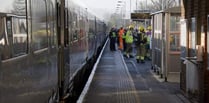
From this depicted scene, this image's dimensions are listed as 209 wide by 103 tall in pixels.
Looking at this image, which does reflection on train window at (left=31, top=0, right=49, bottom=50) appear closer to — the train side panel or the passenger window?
the train side panel

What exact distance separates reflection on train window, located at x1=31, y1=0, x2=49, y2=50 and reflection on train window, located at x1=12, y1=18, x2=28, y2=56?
64cm

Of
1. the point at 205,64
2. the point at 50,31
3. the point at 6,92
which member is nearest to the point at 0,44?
the point at 6,92

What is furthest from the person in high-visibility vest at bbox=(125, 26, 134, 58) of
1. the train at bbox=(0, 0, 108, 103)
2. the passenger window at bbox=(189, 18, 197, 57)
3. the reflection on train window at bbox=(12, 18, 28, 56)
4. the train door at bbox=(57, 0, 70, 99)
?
the reflection on train window at bbox=(12, 18, 28, 56)

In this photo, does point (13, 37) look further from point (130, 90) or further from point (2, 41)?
point (130, 90)

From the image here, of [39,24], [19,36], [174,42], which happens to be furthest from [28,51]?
[174,42]

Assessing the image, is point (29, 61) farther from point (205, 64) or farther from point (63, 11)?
point (205, 64)

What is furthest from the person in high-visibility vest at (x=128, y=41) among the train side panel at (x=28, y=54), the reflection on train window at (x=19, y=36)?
the reflection on train window at (x=19, y=36)

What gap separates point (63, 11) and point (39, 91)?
4.31 m

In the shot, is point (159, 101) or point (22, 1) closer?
point (22, 1)

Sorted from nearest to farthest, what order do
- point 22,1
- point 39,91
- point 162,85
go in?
point 22,1
point 39,91
point 162,85

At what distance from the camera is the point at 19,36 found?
186 inches

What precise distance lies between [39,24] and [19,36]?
1.63 meters

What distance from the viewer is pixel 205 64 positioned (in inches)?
438

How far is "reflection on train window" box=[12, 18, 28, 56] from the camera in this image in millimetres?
4511
